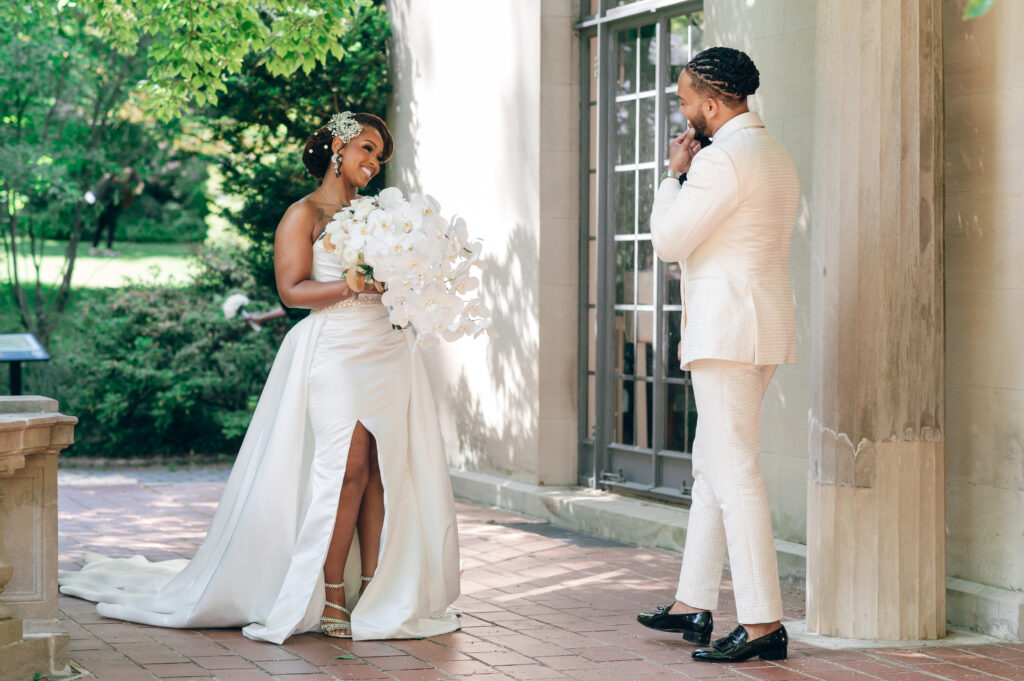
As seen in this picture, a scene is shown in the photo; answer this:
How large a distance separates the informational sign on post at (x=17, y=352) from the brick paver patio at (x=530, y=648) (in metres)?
3.43

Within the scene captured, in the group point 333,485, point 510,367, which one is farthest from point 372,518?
point 510,367

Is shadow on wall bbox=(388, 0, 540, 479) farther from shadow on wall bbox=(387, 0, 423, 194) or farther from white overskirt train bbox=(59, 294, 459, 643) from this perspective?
white overskirt train bbox=(59, 294, 459, 643)

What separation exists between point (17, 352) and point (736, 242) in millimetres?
7338

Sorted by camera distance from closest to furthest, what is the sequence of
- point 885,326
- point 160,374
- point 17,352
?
1. point 885,326
2. point 17,352
3. point 160,374

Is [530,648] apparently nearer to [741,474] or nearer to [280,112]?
[741,474]

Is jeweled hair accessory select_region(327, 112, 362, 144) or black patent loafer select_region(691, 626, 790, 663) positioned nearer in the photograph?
black patent loafer select_region(691, 626, 790, 663)

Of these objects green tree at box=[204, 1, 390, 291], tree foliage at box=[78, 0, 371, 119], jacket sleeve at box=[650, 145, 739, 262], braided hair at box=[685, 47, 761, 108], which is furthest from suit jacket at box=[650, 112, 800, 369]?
green tree at box=[204, 1, 390, 291]

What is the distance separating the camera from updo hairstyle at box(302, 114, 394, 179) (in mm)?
5488

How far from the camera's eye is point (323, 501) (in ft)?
17.3

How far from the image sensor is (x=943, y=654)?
499 centimetres

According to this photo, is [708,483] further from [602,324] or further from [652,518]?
[602,324]

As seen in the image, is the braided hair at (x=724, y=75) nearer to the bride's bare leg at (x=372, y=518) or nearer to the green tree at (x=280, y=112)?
the bride's bare leg at (x=372, y=518)

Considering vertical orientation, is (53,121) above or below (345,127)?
above

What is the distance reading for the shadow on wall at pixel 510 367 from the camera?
907cm
